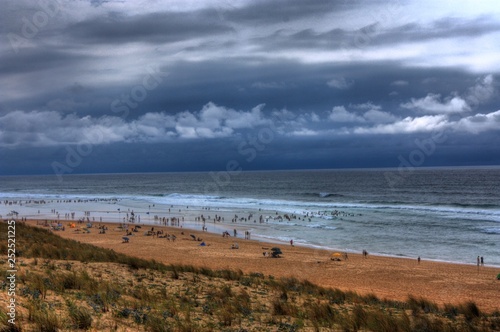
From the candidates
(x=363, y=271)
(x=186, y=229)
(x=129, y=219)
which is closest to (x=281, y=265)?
(x=363, y=271)

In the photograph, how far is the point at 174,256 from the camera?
89.4 ft

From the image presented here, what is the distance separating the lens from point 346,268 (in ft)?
79.6

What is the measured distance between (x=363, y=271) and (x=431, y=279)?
142 inches

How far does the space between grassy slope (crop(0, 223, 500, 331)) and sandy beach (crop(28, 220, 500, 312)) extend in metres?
4.57

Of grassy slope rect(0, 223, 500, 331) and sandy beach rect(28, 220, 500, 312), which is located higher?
grassy slope rect(0, 223, 500, 331)

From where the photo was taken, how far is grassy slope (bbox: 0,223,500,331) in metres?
7.93

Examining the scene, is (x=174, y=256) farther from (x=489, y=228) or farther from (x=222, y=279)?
(x=489, y=228)

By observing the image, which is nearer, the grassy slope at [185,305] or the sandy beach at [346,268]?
the grassy slope at [185,305]

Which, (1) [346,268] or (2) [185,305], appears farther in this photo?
(1) [346,268]

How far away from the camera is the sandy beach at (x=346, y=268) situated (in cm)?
1892

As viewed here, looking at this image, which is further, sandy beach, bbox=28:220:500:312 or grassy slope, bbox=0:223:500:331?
sandy beach, bbox=28:220:500:312

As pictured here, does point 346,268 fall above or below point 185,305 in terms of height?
below

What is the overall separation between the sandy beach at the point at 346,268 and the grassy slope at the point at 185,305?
15.0 feet

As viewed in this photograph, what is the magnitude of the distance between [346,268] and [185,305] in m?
16.2
